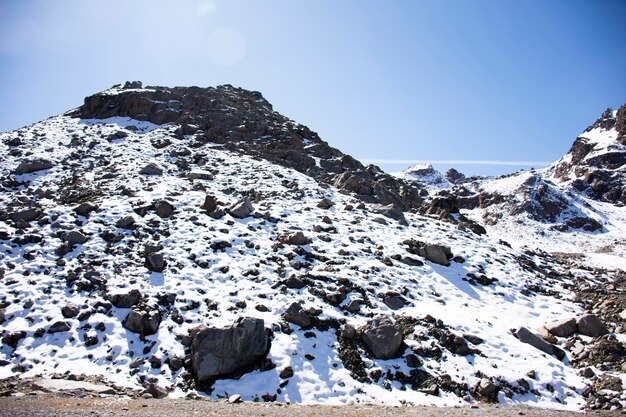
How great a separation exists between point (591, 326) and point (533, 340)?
258cm

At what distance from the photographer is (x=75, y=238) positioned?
16422mm

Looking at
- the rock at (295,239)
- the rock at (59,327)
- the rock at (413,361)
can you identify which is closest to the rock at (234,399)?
the rock at (413,361)

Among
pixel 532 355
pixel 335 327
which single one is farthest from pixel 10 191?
pixel 532 355

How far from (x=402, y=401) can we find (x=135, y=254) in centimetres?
1268

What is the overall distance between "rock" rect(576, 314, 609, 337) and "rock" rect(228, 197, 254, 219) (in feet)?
54.3

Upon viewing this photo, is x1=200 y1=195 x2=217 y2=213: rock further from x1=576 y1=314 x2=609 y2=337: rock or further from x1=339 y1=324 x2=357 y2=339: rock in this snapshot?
x1=576 y1=314 x2=609 y2=337: rock

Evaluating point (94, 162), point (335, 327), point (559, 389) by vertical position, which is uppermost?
point (94, 162)

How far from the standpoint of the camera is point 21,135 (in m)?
32.0

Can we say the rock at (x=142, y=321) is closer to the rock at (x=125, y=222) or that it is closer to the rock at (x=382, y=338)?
the rock at (x=125, y=222)

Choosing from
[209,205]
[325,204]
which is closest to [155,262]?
[209,205]

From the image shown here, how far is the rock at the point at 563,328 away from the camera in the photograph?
13497mm

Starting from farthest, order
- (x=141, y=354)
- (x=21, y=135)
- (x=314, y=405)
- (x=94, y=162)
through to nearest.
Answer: (x=21, y=135) < (x=94, y=162) < (x=141, y=354) < (x=314, y=405)

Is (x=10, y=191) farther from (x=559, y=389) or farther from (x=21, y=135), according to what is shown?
(x=559, y=389)

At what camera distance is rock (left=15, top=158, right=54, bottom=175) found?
82.0 ft
